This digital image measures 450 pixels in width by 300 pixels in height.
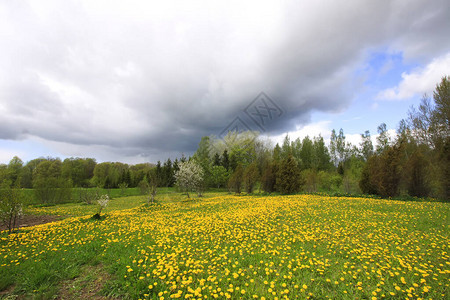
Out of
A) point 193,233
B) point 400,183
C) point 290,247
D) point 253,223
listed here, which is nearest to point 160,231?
point 193,233

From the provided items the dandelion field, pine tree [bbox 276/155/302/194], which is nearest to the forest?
pine tree [bbox 276/155/302/194]

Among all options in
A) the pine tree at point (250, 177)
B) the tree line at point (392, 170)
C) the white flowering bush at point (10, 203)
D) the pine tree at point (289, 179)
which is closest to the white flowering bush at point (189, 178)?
the tree line at point (392, 170)

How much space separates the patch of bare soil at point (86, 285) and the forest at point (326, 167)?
8060 mm

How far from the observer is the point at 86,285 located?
13.9 feet

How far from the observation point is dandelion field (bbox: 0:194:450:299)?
3.81m

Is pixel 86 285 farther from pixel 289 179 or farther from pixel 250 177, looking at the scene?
pixel 250 177

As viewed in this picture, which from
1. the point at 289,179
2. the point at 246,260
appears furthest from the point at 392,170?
the point at 246,260

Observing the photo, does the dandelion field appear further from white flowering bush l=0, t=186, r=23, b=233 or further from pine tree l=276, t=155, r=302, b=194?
pine tree l=276, t=155, r=302, b=194

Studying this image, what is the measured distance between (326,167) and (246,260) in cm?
5146

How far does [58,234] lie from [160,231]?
187 inches

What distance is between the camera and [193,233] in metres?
7.47

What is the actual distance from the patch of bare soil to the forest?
8060mm

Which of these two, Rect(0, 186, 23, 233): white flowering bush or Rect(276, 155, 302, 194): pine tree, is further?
A: Rect(276, 155, 302, 194): pine tree

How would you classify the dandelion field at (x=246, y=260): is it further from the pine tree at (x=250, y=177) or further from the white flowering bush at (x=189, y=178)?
the pine tree at (x=250, y=177)
